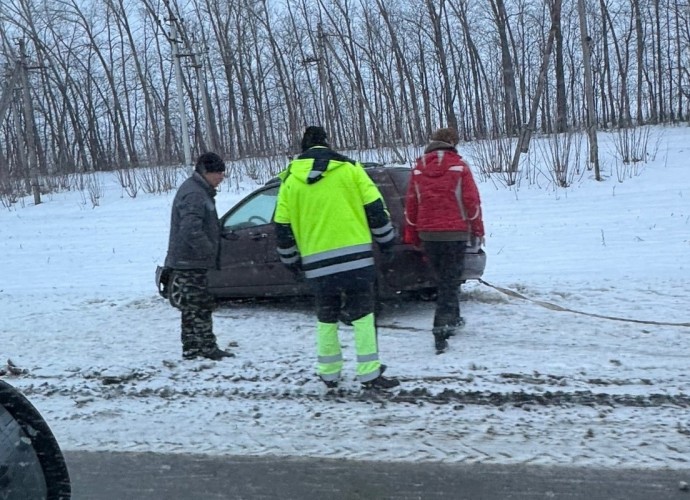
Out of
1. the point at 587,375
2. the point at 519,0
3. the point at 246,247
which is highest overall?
the point at 519,0

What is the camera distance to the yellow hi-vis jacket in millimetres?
5152

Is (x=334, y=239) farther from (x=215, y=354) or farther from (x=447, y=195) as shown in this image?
(x=215, y=354)

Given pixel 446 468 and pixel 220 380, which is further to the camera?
pixel 220 380

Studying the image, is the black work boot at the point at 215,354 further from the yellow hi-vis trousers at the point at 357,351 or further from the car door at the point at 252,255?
the car door at the point at 252,255

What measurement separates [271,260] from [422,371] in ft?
9.15

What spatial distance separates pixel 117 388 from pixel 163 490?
2.00m

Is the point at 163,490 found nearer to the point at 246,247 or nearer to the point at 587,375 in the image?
the point at 587,375

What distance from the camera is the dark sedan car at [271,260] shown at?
718cm

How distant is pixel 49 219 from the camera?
802 inches

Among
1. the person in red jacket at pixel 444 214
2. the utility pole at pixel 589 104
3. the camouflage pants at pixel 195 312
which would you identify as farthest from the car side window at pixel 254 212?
the utility pole at pixel 589 104

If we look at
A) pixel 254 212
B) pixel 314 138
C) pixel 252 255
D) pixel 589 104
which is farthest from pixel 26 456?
pixel 589 104

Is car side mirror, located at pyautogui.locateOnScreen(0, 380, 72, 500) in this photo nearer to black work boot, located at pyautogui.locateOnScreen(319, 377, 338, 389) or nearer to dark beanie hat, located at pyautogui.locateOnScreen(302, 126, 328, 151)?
black work boot, located at pyautogui.locateOnScreen(319, 377, 338, 389)

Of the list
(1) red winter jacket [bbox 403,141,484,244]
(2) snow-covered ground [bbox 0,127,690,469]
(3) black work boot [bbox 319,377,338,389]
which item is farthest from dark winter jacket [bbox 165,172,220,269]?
(1) red winter jacket [bbox 403,141,484,244]

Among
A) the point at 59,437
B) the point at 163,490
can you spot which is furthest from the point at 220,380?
the point at 163,490
